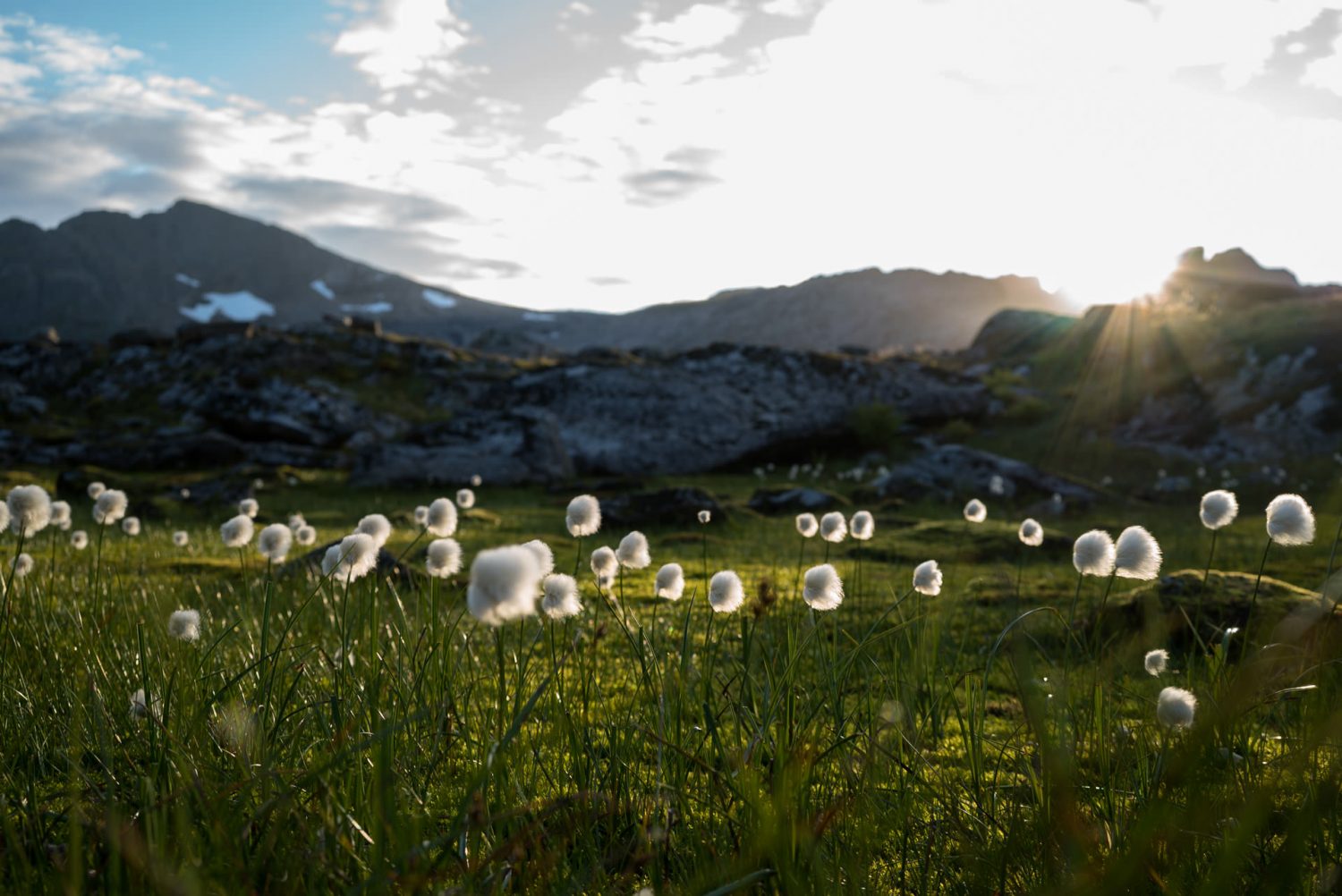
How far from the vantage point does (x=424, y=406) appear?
30641 millimetres

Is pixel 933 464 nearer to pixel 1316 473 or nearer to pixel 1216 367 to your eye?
pixel 1316 473

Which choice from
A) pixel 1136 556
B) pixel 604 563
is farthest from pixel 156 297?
pixel 1136 556

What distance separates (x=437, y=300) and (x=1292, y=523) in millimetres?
202804

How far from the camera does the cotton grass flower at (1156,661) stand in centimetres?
323

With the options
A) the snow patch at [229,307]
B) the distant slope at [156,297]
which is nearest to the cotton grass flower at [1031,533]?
the distant slope at [156,297]

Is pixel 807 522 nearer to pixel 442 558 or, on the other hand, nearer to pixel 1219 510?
pixel 1219 510

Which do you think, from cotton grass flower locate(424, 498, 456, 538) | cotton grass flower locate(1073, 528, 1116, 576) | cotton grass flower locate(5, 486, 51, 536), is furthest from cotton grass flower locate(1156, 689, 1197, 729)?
cotton grass flower locate(5, 486, 51, 536)

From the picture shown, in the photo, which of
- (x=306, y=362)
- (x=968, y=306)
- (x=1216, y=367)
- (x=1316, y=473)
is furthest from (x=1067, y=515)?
(x=968, y=306)

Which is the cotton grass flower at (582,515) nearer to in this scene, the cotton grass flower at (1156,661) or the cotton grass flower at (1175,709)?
the cotton grass flower at (1175,709)

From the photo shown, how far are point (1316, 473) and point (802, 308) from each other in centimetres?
13998

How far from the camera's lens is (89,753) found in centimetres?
317

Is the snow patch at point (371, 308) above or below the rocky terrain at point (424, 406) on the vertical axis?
above

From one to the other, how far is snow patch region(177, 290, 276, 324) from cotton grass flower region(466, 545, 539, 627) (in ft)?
637

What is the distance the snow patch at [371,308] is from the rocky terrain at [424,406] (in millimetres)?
152153
